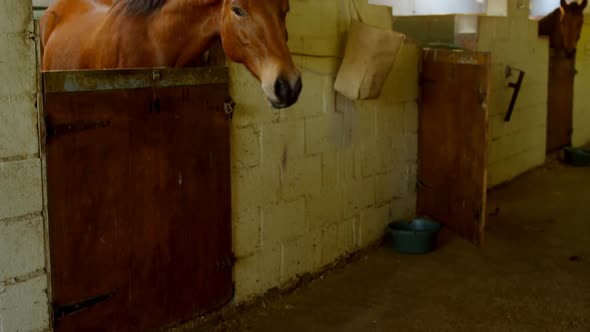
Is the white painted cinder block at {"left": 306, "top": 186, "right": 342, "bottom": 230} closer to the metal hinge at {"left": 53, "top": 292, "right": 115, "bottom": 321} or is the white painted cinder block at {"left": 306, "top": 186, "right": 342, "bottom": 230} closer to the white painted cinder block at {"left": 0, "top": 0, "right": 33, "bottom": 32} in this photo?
the metal hinge at {"left": 53, "top": 292, "right": 115, "bottom": 321}

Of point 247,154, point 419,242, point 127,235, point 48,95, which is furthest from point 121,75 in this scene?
point 419,242

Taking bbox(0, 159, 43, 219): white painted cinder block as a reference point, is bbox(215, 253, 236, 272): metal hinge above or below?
below

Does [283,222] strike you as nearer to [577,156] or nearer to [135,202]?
[135,202]

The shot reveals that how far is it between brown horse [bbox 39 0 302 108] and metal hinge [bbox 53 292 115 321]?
0.94 meters

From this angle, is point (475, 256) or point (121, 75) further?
point (475, 256)

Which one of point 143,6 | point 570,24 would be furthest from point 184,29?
point 570,24

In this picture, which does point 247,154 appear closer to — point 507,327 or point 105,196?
point 105,196

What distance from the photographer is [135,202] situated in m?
2.62

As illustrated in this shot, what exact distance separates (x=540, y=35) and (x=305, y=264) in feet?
14.1

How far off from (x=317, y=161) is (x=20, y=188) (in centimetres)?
183

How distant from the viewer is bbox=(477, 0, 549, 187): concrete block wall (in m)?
5.84

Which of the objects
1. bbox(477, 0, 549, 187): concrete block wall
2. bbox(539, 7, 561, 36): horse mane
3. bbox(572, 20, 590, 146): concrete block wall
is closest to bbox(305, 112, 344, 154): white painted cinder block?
bbox(477, 0, 549, 187): concrete block wall

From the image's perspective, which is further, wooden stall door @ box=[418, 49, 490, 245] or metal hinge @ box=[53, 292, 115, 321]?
wooden stall door @ box=[418, 49, 490, 245]

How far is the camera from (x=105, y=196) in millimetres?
2504
